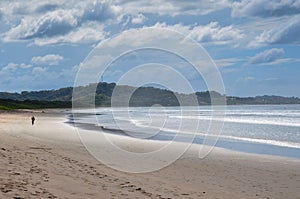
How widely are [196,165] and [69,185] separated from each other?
8954 mm

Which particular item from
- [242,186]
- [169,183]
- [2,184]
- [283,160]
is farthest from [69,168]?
[283,160]

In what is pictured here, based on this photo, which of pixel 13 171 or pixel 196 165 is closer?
pixel 13 171

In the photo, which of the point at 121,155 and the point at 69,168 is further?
the point at 121,155

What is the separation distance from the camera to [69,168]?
15.3 metres

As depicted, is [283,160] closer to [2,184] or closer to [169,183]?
[169,183]

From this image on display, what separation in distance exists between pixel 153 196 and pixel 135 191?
0.75m

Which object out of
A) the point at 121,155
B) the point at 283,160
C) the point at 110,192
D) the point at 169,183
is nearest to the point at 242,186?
the point at 169,183

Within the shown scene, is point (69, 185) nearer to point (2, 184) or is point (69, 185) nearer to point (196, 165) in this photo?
point (2, 184)

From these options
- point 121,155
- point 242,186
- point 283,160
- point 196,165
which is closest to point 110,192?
point 242,186

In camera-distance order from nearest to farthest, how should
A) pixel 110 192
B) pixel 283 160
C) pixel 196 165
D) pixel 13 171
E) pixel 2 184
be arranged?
pixel 2 184 → pixel 110 192 → pixel 13 171 → pixel 196 165 → pixel 283 160

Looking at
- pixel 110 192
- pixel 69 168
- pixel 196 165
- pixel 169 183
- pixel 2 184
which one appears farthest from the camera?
pixel 196 165

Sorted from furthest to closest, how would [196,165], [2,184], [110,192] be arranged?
[196,165]
[110,192]
[2,184]

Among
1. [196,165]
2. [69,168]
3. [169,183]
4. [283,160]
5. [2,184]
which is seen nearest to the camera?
[2,184]

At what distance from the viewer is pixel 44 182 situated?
11633 millimetres
